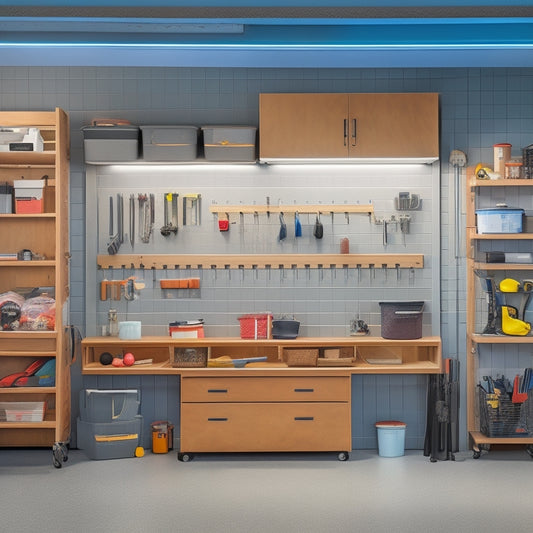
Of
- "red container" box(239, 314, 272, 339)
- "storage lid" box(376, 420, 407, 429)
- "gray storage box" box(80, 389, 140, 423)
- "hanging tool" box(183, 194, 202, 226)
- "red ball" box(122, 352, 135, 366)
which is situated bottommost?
"storage lid" box(376, 420, 407, 429)

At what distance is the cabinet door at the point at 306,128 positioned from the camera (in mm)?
6988

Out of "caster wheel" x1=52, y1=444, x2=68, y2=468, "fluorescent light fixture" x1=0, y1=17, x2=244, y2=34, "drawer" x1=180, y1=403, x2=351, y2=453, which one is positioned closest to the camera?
"fluorescent light fixture" x1=0, y1=17, x2=244, y2=34

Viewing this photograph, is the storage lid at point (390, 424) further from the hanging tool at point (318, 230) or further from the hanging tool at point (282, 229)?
the hanging tool at point (282, 229)

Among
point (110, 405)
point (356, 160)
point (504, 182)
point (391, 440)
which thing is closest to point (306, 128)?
point (356, 160)

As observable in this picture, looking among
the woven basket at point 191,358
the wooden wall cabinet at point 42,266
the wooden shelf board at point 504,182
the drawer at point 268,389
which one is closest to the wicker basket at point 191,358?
the woven basket at point 191,358

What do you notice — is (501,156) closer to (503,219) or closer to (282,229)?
(503,219)

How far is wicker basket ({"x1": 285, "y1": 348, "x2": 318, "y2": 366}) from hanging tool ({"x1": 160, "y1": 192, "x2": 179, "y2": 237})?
56.0 inches

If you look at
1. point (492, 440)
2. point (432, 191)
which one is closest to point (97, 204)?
point (432, 191)

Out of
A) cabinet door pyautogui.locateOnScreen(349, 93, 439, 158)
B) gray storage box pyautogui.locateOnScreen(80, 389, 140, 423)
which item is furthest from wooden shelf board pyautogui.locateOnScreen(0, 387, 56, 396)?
cabinet door pyautogui.locateOnScreen(349, 93, 439, 158)

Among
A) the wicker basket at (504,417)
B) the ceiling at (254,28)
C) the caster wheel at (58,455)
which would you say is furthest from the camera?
the wicker basket at (504,417)

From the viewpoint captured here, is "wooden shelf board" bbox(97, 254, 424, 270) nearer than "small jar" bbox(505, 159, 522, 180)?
No

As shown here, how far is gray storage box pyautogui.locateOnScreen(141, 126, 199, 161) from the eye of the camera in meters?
7.03

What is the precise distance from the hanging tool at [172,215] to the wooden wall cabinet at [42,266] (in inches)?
32.2

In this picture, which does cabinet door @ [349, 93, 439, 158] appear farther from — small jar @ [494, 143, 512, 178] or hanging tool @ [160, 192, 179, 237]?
hanging tool @ [160, 192, 179, 237]
